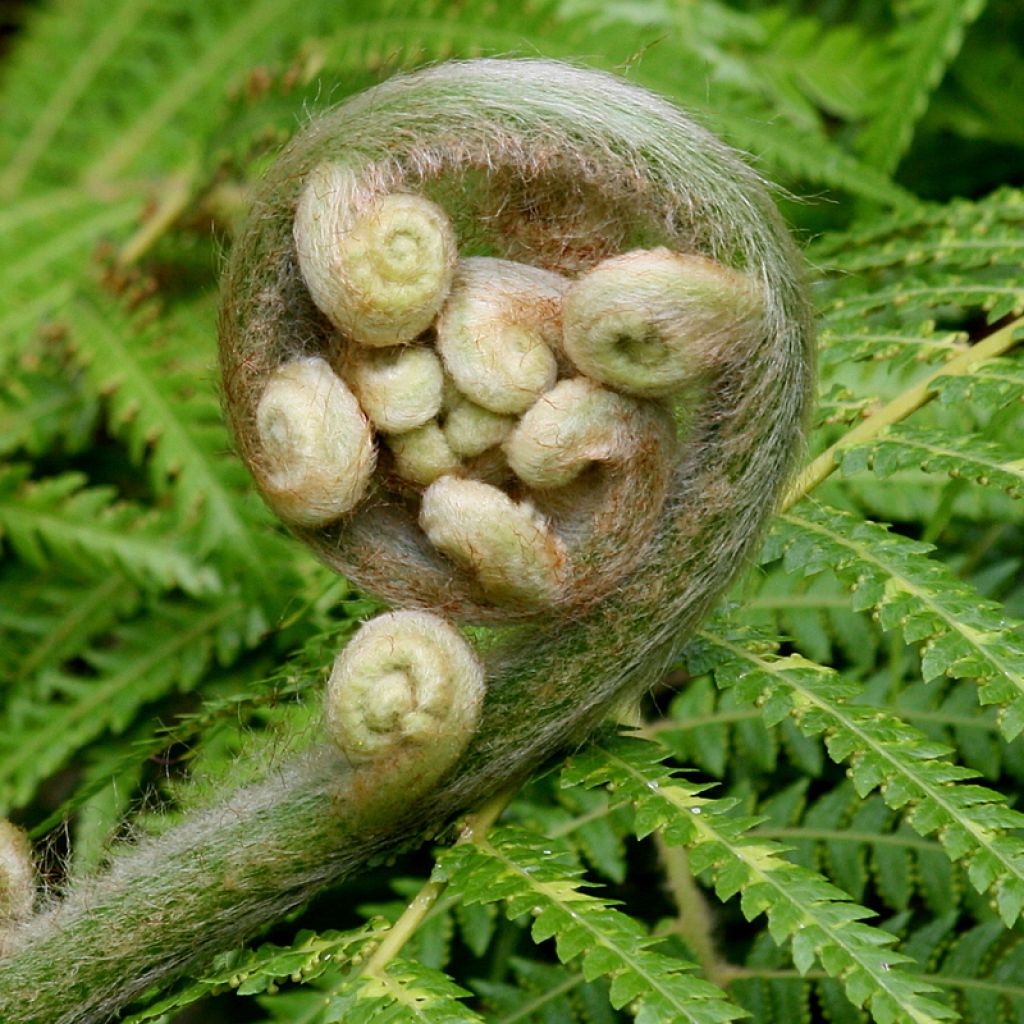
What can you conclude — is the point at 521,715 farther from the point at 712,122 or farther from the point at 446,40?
the point at 446,40

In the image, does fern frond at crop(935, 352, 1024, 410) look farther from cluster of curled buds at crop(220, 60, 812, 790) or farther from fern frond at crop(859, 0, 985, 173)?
fern frond at crop(859, 0, 985, 173)

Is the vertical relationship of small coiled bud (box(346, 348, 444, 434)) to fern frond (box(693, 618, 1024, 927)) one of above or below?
above

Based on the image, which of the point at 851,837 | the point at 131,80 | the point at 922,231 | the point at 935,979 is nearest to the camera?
the point at 935,979

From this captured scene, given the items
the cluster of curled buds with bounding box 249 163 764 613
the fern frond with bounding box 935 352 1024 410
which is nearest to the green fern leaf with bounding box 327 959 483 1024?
the cluster of curled buds with bounding box 249 163 764 613

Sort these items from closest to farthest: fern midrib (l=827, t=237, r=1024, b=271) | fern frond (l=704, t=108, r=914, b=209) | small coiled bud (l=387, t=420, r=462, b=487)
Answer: small coiled bud (l=387, t=420, r=462, b=487), fern midrib (l=827, t=237, r=1024, b=271), fern frond (l=704, t=108, r=914, b=209)

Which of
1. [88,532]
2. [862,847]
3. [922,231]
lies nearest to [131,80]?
[88,532]

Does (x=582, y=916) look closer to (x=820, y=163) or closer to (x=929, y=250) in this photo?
(x=929, y=250)
